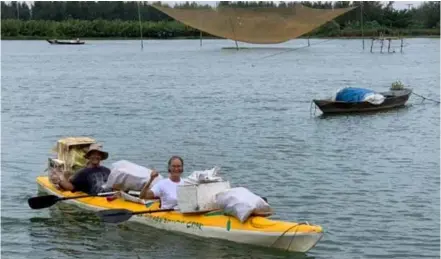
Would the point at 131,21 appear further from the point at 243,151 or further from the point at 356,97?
the point at 243,151

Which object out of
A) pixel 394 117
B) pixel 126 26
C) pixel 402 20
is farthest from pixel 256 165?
pixel 126 26

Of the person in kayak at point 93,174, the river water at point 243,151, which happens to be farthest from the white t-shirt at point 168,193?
the person in kayak at point 93,174

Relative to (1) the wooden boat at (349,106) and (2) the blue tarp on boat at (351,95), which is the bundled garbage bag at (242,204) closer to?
(1) the wooden boat at (349,106)

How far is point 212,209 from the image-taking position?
12.4 m

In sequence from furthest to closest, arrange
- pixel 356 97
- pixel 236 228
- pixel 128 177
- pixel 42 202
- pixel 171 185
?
1. pixel 356 97
2. pixel 42 202
3. pixel 128 177
4. pixel 171 185
5. pixel 236 228

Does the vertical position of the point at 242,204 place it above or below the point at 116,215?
above

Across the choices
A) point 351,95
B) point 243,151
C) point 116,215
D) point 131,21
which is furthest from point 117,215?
point 131,21

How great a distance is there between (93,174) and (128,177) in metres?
0.89

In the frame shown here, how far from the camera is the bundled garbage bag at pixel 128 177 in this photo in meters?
14.0

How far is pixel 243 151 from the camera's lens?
2195cm

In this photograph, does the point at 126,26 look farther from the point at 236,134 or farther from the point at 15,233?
the point at 15,233

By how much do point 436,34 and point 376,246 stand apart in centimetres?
11527

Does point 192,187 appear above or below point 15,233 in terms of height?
above

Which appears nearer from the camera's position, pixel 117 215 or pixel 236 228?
pixel 236 228
